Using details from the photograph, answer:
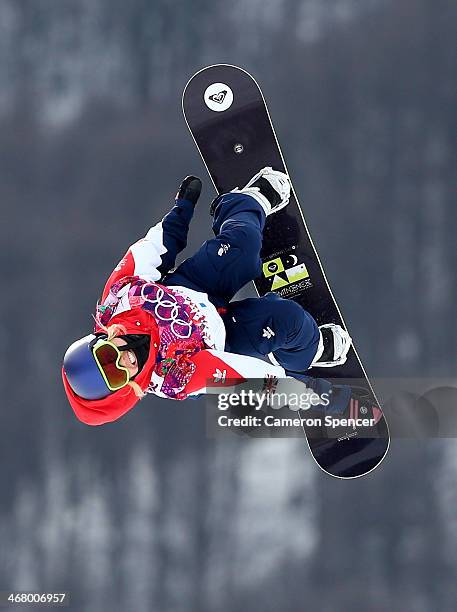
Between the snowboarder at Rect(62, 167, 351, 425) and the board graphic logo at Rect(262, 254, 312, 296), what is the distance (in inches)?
15.7

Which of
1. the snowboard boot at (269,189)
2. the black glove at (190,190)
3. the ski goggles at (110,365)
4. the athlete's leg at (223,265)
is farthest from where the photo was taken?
the snowboard boot at (269,189)

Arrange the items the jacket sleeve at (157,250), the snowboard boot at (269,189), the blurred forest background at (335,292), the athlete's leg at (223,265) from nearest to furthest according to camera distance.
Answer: the jacket sleeve at (157,250)
the athlete's leg at (223,265)
the snowboard boot at (269,189)
the blurred forest background at (335,292)

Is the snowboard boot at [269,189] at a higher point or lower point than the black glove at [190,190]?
higher

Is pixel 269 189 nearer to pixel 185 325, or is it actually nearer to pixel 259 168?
pixel 259 168

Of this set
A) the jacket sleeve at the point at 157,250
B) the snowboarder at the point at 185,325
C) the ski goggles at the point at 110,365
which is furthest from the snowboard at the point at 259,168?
the ski goggles at the point at 110,365

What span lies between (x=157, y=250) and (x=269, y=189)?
100 centimetres

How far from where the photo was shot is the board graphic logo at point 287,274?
511 centimetres

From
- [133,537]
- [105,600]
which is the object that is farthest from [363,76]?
[105,600]

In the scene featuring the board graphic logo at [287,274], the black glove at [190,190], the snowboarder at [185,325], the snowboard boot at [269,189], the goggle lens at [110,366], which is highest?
the snowboard boot at [269,189]

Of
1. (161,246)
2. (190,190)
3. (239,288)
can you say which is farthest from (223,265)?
(190,190)

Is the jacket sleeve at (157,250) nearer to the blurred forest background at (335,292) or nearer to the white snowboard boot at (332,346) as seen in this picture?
the white snowboard boot at (332,346)

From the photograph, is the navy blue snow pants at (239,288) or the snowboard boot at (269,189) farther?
the snowboard boot at (269,189)

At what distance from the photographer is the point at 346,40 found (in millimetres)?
7309

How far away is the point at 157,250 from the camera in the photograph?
422 cm
